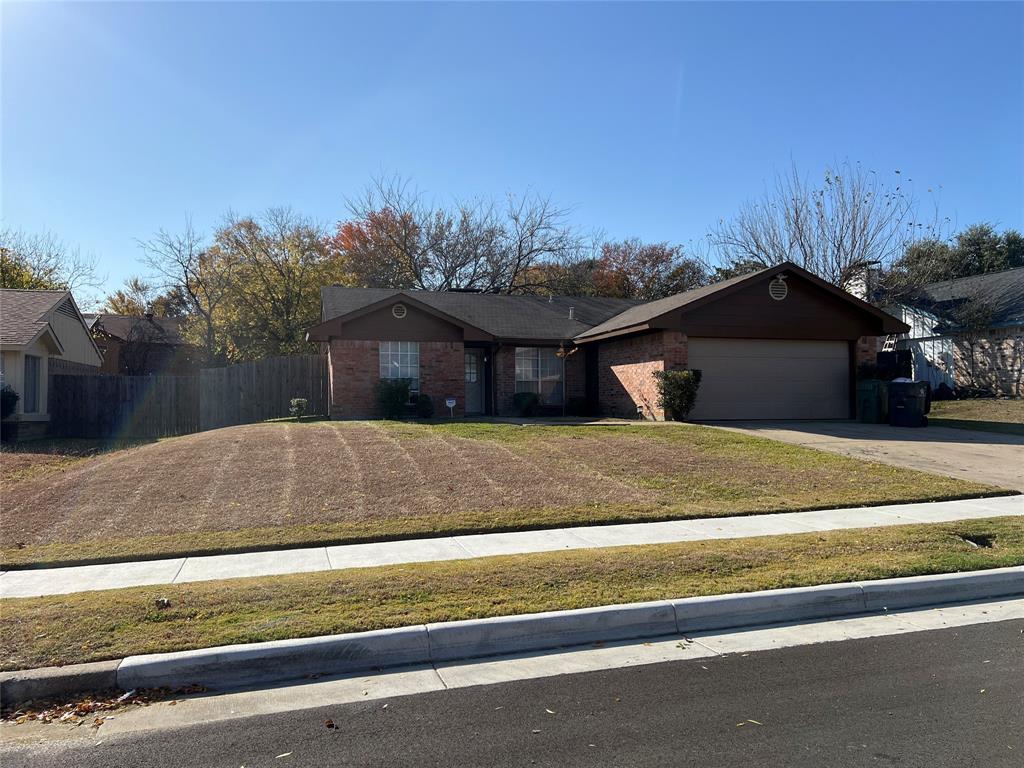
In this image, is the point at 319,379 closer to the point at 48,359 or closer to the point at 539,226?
the point at 48,359

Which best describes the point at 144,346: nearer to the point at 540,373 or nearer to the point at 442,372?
the point at 442,372

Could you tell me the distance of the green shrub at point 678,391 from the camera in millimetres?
17969

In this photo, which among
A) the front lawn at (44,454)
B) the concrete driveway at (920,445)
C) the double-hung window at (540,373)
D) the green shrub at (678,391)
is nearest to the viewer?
the concrete driveway at (920,445)

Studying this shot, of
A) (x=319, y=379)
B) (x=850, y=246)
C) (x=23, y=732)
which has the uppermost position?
(x=850, y=246)

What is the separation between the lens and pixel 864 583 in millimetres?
6445

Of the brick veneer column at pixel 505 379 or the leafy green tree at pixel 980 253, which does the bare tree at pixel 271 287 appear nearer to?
the brick veneer column at pixel 505 379

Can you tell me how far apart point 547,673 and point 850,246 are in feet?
92.3

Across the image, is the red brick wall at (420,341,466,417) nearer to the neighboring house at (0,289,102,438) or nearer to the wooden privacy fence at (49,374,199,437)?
the wooden privacy fence at (49,374,199,437)

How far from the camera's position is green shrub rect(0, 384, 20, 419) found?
18156 mm

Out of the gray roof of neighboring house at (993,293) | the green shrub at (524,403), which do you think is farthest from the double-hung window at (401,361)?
the gray roof of neighboring house at (993,293)

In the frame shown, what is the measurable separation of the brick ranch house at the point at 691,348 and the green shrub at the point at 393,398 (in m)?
0.58

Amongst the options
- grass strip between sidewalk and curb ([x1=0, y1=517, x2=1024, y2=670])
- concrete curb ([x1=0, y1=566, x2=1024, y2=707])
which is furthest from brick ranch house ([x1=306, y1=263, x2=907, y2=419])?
concrete curb ([x1=0, y1=566, x2=1024, y2=707])

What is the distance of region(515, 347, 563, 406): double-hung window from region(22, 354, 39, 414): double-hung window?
1334 cm

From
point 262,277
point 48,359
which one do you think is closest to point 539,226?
point 262,277
